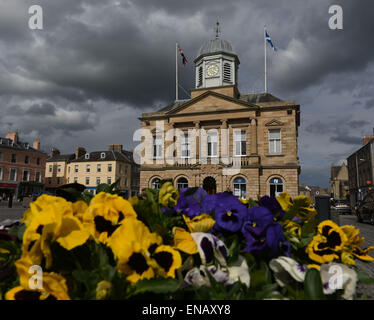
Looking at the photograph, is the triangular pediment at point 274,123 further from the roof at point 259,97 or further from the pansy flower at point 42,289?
the pansy flower at point 42,289

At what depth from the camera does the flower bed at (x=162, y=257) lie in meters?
0.71

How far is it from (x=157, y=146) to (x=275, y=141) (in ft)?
42.2

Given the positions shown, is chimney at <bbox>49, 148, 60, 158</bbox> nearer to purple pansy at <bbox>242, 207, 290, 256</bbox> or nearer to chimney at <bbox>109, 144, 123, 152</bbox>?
chimney at <bbox>109, 144, 123, 152</bbox>

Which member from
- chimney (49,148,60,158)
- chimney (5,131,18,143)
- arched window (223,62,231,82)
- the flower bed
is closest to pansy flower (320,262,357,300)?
the flower bed

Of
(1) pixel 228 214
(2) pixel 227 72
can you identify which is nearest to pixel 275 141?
(2) pixel 227 72

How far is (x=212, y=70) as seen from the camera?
3269cm

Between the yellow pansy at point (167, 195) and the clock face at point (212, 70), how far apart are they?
33024 mm

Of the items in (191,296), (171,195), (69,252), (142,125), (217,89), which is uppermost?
(217,89)

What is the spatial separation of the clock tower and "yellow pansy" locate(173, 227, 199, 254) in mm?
32240

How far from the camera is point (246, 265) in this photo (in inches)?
32.6

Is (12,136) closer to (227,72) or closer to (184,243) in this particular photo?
(227,72)

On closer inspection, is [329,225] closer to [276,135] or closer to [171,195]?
[171,195]
